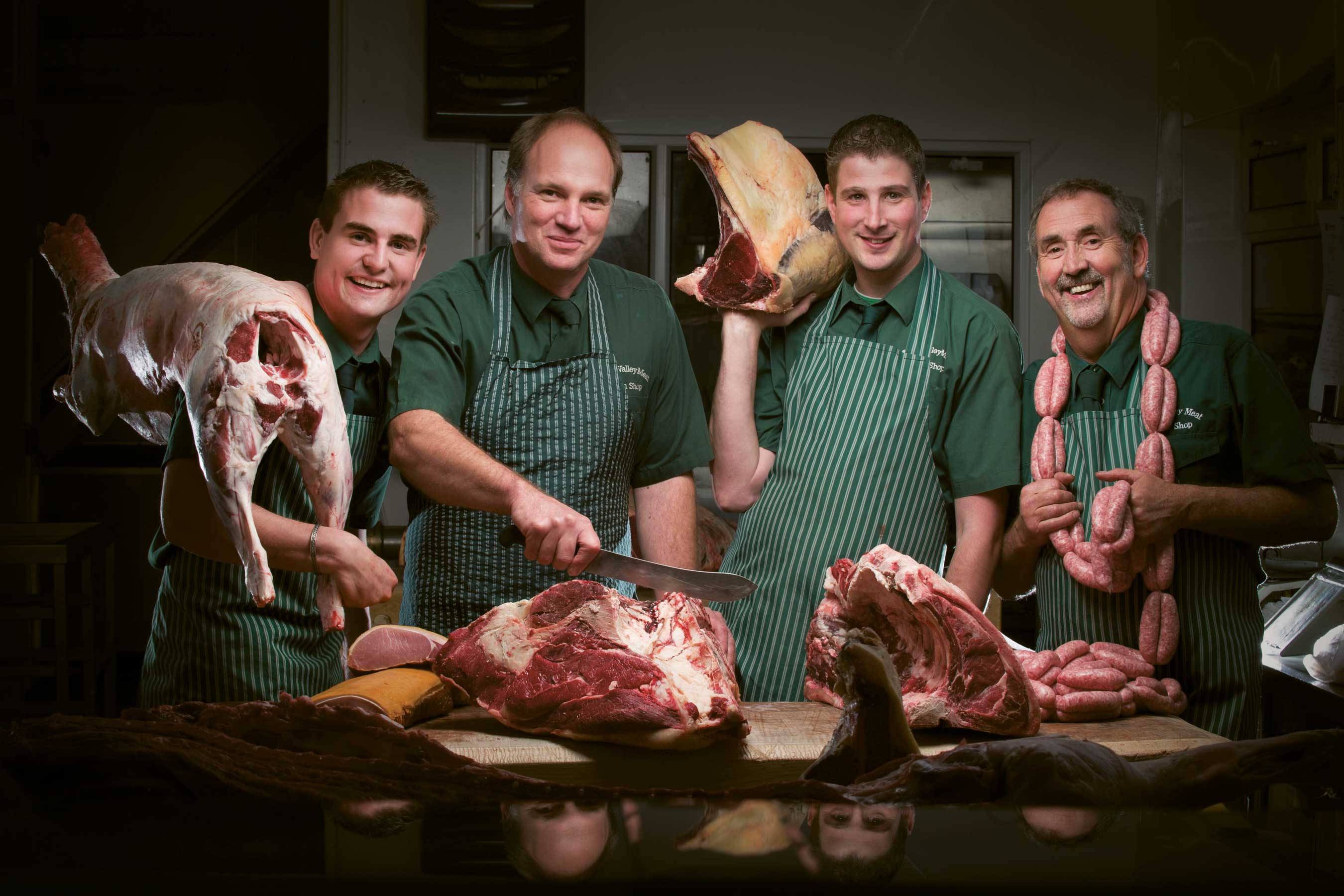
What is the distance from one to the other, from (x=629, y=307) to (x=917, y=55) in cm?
65

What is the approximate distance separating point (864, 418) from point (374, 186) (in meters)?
0.94

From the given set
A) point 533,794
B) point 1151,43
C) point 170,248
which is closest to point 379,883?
point 533,794

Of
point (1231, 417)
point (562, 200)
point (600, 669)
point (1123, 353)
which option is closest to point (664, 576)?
point (600, 669)

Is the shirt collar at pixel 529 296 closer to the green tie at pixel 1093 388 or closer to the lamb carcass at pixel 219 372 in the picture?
the lamb carcass at pixel 219 372

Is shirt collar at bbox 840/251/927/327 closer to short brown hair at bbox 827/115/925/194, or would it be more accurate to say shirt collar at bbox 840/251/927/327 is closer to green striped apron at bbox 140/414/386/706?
short brown hair at bbox 827/115/925/194

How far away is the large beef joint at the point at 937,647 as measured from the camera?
1.57 metres

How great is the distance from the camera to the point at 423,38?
1.73 m

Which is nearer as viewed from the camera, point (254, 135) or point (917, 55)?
point (254, 135)

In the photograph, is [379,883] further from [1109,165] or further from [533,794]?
[1109,165]

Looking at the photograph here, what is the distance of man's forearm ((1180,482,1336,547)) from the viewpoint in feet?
5.51

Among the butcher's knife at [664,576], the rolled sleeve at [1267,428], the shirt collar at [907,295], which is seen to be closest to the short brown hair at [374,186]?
the butcher's knife at [664,576]

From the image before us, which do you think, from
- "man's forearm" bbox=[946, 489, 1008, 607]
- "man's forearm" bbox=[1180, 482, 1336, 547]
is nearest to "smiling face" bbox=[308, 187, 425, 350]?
"man's forearm" bbox=[946, 489, 1008, 607]

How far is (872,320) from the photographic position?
1.93 m

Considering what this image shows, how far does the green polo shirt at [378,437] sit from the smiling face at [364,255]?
24 millimetres
